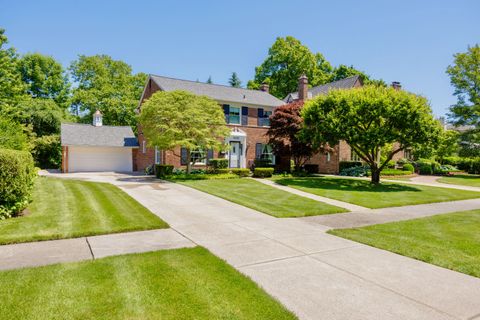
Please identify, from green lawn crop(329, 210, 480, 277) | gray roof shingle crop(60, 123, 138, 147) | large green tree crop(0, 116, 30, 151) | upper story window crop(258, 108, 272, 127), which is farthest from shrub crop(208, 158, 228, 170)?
green lawn crop(329, 210, 480, 277)

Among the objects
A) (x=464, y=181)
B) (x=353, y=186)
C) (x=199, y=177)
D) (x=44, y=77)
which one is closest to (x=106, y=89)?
(x=44, y=77)

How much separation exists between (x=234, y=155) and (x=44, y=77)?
3561 cm

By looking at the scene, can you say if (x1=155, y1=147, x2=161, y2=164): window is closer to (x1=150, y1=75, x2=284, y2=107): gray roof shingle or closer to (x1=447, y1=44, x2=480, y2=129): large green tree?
(x1=150, y1=75, x2=284, y2=107): gray roof shingle

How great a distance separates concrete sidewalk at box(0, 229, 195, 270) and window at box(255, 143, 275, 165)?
2118cm

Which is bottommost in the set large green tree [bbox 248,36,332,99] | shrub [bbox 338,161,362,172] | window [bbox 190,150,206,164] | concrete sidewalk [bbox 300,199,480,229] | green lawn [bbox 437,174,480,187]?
concrete sidewalk [bbox 300,199,480,229]

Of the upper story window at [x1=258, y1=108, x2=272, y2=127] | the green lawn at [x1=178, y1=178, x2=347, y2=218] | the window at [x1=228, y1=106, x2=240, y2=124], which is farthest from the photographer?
the upper story window at [x1=258, y1=108, x2=272, y2=127]

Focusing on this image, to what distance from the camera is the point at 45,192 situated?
12.3m

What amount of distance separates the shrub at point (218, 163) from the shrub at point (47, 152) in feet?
58.1

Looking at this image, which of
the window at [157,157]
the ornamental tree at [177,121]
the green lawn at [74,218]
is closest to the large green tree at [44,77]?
the window at [157,157]

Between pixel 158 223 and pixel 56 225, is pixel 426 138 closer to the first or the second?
pixel 158 223

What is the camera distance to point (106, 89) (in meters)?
41.7

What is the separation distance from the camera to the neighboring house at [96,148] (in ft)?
89.0

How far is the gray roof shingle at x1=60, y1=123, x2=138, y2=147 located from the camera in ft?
89.9

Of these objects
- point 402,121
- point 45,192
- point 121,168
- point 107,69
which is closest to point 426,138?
point 402,121
